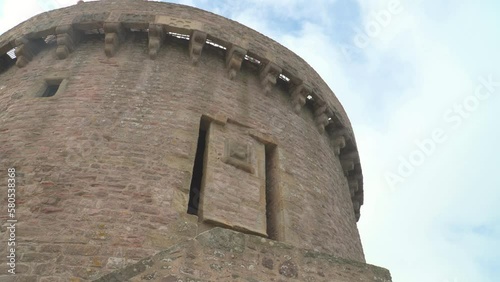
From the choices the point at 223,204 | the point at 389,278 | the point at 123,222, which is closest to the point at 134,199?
the point at 123,222

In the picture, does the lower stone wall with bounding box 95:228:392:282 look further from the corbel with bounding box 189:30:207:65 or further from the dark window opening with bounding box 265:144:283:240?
the corbel with bounding box 189:30:207:65

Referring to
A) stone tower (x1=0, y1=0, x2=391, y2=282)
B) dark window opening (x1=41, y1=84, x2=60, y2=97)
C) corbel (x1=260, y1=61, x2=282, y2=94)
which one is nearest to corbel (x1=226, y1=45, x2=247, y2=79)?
stone tower (x1=0, y1=0, x2=391, y2=282)

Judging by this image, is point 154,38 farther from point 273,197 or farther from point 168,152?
point 273,197

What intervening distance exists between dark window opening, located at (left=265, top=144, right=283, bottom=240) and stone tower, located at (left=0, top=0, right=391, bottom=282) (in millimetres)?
22

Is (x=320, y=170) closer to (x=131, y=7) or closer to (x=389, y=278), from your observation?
(x=389, y=278)

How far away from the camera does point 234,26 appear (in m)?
7.78

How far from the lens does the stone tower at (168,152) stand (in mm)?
4094

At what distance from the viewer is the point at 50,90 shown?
6.66 meters

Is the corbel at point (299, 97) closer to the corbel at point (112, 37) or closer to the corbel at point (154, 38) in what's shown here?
the corbel at point (154, 38)

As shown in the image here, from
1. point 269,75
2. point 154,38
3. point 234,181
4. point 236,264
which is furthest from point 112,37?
point 236,264

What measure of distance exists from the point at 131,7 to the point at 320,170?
4.35 m

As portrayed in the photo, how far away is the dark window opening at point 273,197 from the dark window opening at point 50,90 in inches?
136

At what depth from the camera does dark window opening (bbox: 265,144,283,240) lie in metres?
5.83

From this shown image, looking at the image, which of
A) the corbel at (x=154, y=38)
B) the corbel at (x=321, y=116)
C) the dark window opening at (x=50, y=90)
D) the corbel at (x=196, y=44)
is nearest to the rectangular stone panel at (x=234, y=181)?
the corbel at (x=196, y=44)
